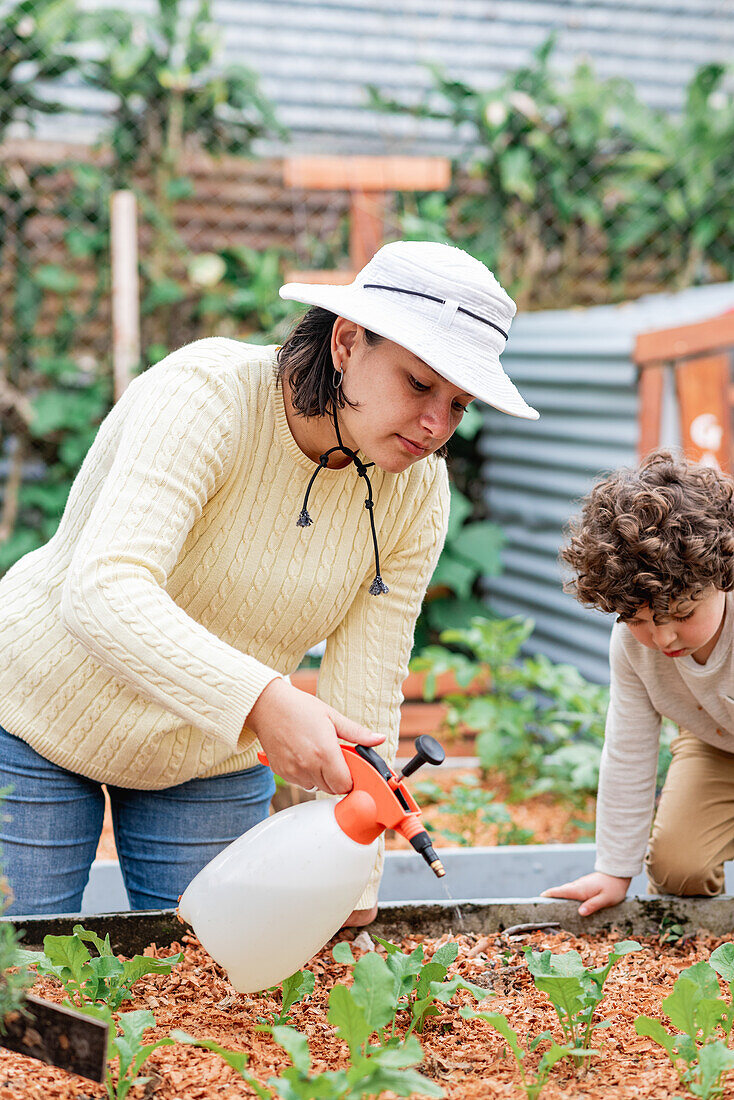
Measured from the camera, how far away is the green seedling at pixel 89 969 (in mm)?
1524

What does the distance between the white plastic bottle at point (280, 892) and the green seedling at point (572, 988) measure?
0.28 metres

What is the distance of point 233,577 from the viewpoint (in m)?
1.71

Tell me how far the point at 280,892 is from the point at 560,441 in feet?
12.2

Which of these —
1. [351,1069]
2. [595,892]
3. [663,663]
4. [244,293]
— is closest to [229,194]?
[244,293]

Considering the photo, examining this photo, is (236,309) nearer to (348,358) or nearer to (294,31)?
(294,31)


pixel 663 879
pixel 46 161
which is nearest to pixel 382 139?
pixel 46 161

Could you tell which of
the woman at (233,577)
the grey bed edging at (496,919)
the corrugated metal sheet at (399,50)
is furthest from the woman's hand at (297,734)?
the corrugated metal sheet at (399,50)

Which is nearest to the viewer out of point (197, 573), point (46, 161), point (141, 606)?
point (141, 606)

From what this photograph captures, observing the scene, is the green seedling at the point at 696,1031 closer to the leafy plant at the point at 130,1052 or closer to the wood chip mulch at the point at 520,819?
the leafy plant at the point at 130,1052

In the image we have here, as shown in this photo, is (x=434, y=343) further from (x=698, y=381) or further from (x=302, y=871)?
(x=698, y=381)

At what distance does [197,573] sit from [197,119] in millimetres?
4141

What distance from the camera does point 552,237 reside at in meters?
5.83

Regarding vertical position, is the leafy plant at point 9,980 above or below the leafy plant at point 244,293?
below

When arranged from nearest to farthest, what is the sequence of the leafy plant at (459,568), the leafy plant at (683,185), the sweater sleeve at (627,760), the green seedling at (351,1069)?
1. the green seedling at (351,1069)
2. the sweater sleeve at (627,760)
3. the leafy plant at (459,568)
4. the leafy plant at (683,185)
